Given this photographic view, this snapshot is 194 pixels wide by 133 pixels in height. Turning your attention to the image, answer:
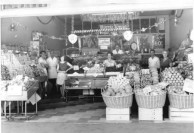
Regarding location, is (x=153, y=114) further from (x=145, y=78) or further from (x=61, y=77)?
(x=61, y=77)

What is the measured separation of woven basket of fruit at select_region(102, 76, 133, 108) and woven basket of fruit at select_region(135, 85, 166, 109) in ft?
0.90

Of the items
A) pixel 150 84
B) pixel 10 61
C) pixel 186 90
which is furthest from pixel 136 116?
pixel 10 61

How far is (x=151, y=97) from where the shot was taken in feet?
24.2

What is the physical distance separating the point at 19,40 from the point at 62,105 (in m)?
3.51

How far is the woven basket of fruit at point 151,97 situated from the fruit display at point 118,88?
320 mm

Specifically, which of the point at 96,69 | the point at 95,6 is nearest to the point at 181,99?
the point at 96,69

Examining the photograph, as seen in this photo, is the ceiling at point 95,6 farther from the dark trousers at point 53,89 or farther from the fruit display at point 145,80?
the dark trousers at point 53,89

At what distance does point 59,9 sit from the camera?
472cm

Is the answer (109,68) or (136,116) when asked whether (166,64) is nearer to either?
(109,68)

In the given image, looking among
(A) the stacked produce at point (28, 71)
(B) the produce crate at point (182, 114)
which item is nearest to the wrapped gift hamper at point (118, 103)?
(B) the produce crate at point (182, 114)

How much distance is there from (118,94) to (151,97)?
2.71 feet

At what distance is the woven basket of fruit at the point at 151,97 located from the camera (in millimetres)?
7395

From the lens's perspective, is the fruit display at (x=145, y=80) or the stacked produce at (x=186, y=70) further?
the fruit display at (x=145, y=80)

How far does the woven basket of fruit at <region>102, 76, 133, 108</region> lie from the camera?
295 inches
